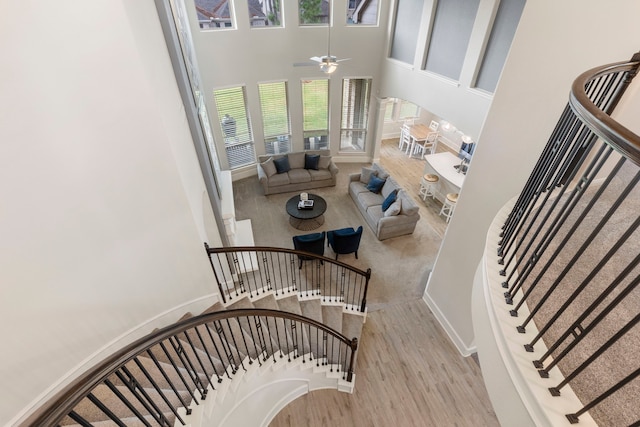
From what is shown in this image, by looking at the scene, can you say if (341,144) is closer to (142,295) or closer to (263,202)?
(263,202)

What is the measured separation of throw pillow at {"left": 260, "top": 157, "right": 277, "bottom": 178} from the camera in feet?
27.2

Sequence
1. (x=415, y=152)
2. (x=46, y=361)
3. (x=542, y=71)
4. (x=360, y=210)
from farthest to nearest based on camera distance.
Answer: (x=415, y=152), (x=360, y=210), (x=542, y=71), (x=46, y=361)

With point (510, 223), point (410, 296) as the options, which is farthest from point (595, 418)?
point (410, 296)

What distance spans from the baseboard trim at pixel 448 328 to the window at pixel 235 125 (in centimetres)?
616

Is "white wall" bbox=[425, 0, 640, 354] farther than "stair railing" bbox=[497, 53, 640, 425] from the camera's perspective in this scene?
Yes

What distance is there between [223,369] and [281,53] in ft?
23.7

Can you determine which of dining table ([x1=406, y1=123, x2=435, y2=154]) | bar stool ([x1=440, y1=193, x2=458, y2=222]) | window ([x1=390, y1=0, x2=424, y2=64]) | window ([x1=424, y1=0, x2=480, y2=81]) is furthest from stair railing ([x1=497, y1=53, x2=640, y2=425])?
dining table ([x1=406, y1=123, x2=435, y2=154])

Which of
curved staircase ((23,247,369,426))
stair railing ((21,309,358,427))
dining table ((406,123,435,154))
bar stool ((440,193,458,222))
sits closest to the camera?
stair railing ((21,309,358,427))

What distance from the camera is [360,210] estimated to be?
306 inches

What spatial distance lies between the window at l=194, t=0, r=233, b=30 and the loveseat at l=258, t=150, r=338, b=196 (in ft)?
10.8

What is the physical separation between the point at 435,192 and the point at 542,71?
18.2ft

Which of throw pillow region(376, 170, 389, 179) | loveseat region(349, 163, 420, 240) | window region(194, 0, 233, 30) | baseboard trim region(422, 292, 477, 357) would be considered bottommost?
baseboard trim region(422, 292, 477, 357)

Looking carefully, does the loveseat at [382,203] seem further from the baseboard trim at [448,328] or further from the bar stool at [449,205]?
the baseboard trim at [448,328]

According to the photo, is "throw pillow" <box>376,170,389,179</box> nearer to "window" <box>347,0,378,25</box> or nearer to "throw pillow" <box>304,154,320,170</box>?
"throw pillow" <box>304,154,320,170</box>
